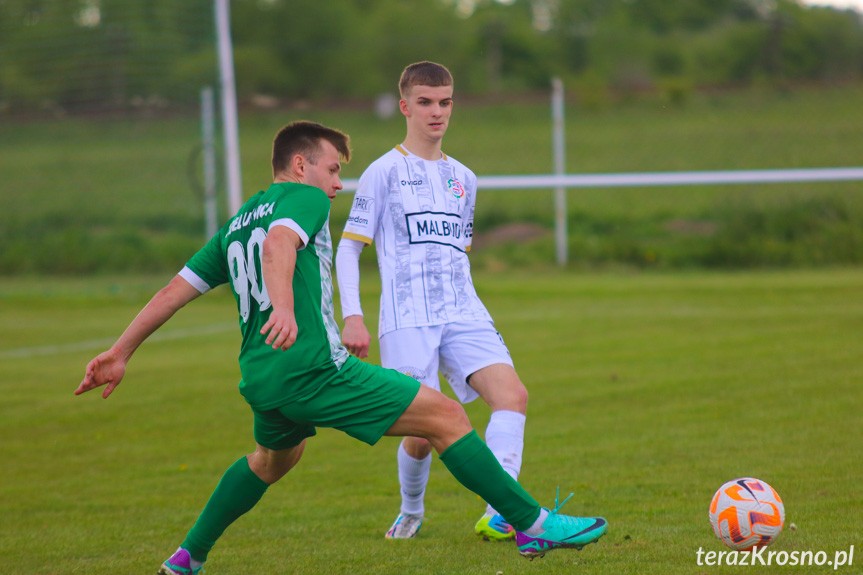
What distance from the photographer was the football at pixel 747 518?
3361mm

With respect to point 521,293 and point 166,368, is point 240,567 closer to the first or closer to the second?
point 166,368

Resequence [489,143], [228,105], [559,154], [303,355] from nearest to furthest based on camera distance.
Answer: [303,355]
[228,105]
[559,154]
[489,143]

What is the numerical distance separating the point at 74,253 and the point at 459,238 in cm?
1415

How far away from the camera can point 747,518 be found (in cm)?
336

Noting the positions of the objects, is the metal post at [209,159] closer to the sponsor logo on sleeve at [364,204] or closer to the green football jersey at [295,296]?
the sponsor logo on sleeve at [364,204]

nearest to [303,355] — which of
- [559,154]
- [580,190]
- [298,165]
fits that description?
[298,165]

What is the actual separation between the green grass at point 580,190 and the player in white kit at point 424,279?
11.2 meters

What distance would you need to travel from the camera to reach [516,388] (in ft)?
12.8

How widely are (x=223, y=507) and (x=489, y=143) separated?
17969 mm

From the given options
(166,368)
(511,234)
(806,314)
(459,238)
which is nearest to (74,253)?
(511,234)

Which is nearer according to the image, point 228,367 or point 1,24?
point 228,367

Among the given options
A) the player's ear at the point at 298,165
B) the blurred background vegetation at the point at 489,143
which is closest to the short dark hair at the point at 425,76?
the player's ear at the point at 298,165

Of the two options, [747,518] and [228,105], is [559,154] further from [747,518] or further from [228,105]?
[747,518]

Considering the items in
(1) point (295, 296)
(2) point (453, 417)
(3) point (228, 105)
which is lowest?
(2) point (453, 417)
